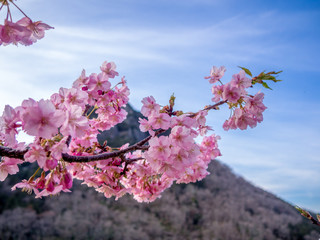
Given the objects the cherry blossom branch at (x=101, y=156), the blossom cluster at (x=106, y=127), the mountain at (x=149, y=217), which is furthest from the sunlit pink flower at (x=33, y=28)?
the mountain at (x=149, y=217)

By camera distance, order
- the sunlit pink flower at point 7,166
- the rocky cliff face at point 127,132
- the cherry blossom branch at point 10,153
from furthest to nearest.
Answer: the rocky cliff face at point 127,132
the sunlit pink flower at point 7,166
the cherry blossom branch at point 10,153

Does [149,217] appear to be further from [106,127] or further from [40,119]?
[40,119]

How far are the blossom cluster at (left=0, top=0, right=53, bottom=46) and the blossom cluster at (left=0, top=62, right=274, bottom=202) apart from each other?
Answer: 34 centimetres

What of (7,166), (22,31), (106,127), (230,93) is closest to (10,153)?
(7,166)

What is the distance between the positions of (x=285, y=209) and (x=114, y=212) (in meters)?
14.9

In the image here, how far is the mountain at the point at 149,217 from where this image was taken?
41.5 feet

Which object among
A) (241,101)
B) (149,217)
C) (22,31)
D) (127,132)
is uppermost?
(127,132)

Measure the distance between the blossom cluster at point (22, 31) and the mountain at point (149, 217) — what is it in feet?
40.5

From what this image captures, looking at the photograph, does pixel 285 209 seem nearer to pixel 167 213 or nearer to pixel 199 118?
pixel 167 213

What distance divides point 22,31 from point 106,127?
2.76ft

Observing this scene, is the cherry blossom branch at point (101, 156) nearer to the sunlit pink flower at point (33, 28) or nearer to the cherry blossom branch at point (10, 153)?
the cherry blossom branch at point (10, 153)

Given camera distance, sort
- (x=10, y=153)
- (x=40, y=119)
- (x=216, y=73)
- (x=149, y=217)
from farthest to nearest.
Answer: (x=149, y=217)
(x=216, y=73)
(x=10, y=153)
(x=40, y=119)

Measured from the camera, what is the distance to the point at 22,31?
141cm

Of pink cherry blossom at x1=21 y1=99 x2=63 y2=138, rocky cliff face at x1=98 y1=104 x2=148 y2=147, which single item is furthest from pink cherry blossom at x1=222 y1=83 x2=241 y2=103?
rocky cliff face at x1=98 y1=104 x2=148 y2=147
